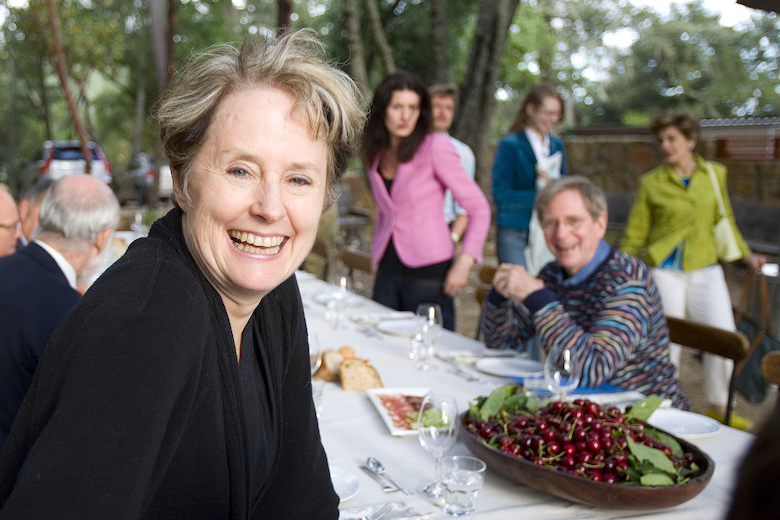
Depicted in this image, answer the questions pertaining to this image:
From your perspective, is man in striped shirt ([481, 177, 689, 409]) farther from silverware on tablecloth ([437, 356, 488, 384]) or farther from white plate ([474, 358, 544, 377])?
silverware on tablecloth ([437, 356, 488, 384])

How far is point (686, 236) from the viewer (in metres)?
4.39

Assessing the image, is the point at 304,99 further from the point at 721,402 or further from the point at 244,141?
the point at 721,402

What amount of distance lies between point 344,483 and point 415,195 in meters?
2.47

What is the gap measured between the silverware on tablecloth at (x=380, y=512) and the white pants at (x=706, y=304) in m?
3.10

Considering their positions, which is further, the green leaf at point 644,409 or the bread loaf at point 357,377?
the bread loaf at point 357,377

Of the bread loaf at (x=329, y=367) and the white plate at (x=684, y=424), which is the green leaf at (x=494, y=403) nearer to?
the white plate at (x=684, y=424)

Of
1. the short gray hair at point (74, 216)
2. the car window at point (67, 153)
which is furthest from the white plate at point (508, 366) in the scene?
the car window at point (67, 153)

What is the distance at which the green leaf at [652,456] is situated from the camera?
149cm

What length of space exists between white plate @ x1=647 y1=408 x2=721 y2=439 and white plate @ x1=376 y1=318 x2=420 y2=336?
119 cm

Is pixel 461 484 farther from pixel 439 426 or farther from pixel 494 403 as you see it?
pixel 494 403

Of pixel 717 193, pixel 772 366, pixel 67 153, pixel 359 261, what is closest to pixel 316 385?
pixel 772 366

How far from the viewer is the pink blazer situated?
4004mm

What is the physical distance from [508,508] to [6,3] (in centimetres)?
1989

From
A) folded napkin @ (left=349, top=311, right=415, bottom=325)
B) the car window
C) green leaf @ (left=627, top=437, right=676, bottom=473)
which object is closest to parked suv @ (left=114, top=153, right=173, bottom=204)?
the car window
